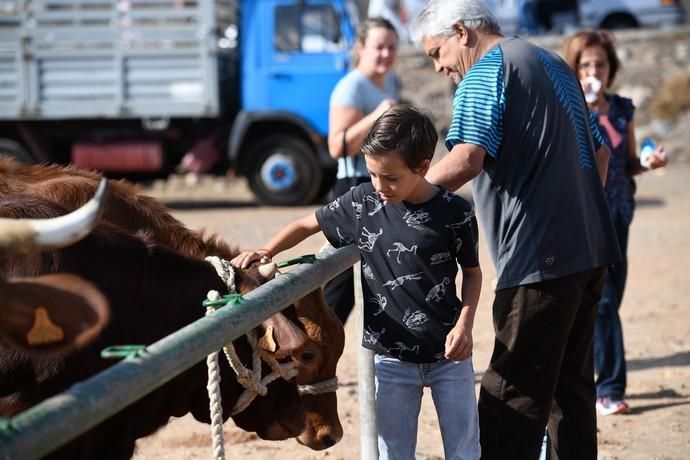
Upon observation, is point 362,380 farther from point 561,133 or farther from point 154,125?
point 154,125

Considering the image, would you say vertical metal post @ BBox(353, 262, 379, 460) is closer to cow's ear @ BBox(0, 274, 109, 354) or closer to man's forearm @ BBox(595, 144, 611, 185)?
man's forearm @ BBox(595, 144, 611, 185)

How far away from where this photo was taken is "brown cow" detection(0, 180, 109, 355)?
7.20 feet

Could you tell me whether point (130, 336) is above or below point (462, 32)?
below

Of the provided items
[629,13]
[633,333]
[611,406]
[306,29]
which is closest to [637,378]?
[611,406]

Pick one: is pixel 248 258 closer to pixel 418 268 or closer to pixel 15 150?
pixel 418 268

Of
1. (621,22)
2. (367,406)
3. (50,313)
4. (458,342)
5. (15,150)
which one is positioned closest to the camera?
(50,313)

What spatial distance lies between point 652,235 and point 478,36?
28.9 feet

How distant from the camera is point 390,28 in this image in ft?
21.3

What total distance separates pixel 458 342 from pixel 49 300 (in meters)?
1.38

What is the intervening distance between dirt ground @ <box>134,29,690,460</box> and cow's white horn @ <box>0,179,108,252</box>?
76.4 inches

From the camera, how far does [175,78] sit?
51.7ft

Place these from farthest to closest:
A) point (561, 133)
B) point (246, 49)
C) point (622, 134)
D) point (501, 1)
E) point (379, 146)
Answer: point (501, 1)
point (246, 49)
point (622, 134)
point (561, 133)
point (379, 146)

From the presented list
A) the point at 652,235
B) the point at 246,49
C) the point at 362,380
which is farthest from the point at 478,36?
the point at 246,49

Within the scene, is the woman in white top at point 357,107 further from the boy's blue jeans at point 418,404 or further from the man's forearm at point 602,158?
the boy's blue jeans at point 418,404
